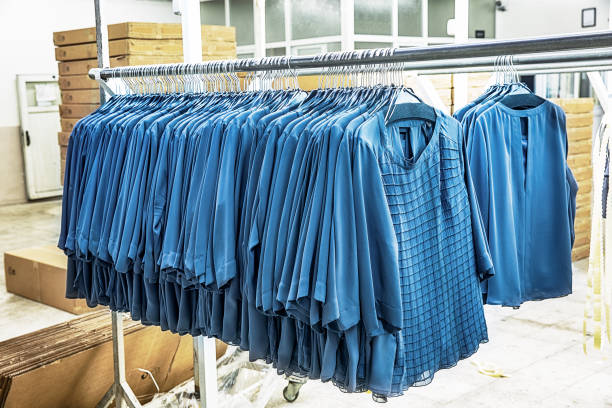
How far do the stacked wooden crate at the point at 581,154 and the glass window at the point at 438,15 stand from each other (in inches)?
184

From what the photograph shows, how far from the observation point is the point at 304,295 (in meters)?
1.70

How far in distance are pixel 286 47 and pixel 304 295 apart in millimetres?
9198

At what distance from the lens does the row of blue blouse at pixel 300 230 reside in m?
→ 1.71

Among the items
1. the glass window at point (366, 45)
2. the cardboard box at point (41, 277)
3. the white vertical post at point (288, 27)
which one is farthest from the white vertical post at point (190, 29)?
the white vertical post at point (288, 27)

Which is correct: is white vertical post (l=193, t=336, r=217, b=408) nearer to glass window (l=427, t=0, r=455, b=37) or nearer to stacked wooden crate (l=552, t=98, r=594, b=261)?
stacked wooden crate (l=552, t=98, r=594, b=261)

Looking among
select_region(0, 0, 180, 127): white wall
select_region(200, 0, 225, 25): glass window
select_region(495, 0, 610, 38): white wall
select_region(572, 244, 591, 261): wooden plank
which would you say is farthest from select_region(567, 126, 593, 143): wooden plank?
select_region(0, 0, 180, 127): white wall

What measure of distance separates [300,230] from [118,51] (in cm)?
489

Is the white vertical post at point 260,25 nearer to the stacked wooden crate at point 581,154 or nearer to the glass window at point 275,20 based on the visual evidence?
the stacked wooden crate at point 581,154

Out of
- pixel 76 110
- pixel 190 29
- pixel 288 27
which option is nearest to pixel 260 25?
pixel 190 29

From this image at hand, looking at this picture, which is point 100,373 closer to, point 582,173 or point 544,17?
point 582,173

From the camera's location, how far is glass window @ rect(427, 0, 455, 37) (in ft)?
36.1

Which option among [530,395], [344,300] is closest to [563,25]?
[530,395]

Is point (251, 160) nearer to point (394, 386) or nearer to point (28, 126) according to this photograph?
point (394, 386)

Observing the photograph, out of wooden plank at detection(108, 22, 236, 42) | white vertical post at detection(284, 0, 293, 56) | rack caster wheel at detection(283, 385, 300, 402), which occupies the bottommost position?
rack caster wheel at detection(283, 385, 300, 402)
